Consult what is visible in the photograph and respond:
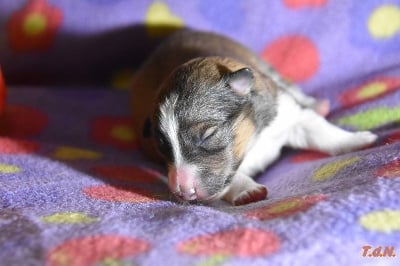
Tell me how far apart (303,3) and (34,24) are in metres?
1.75

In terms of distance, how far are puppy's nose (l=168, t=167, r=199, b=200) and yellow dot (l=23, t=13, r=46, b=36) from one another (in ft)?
6.48

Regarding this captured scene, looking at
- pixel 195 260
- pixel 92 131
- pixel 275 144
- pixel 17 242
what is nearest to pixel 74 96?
pixel 92 131

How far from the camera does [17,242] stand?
170 centimetres

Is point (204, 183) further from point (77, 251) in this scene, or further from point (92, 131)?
point (92, 131)

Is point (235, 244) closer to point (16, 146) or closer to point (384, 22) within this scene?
point (16, 146)

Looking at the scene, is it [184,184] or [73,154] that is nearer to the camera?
[184,184]

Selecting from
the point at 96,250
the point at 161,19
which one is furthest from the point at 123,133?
the point at 96,250

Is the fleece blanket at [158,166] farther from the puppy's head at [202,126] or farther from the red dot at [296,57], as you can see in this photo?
the puppy's head at [202,126]

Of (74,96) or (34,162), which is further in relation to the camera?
(74,96)

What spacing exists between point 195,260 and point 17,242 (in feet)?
1.79

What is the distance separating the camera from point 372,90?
3.22 m

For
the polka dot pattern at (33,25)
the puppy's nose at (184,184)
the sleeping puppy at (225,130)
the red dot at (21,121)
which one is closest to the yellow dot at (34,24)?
the polka dot pattern at (33,25)

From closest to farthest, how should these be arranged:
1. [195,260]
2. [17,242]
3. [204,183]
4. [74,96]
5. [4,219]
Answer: [195,260] < [17,242] < [4,219] < [204,183] < [74,96]

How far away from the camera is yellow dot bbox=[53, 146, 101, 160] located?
2881 mm
